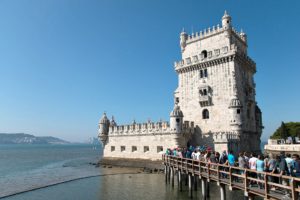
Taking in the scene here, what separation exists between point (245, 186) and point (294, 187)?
364cm

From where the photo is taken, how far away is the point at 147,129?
3953cm

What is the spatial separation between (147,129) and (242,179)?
21.8 meters

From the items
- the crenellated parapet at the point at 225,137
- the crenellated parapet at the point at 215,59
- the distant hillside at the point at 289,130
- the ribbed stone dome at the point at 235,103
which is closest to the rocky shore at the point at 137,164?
the crenellated parapet at the point at 225,137

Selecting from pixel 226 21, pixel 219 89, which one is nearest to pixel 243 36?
pixel 226 21

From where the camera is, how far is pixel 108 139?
45625mm

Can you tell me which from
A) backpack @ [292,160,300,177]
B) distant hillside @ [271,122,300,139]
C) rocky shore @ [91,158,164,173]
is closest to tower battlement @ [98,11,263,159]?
rocky shore @ [91,158,164,173]

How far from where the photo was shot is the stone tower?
112ft

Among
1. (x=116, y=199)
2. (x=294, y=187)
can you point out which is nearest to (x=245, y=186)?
(x=294, y=187)

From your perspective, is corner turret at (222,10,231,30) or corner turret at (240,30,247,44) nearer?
corner turret at (222,10,231,30)

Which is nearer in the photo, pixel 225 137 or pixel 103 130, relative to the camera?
pixel 225 137

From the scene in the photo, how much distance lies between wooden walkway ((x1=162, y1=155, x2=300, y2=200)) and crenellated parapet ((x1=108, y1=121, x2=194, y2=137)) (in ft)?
23.5

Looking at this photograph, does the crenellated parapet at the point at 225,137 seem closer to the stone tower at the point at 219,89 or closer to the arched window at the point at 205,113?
the stone tower at the point at 219,89

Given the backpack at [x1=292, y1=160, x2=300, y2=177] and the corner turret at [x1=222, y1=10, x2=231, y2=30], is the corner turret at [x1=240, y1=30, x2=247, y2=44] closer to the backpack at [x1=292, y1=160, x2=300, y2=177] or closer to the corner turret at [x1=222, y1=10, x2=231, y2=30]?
the corner turret at [x1=222, y1=10, x2=231, y2=30]

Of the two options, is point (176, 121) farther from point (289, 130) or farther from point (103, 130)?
point (289, 130)
